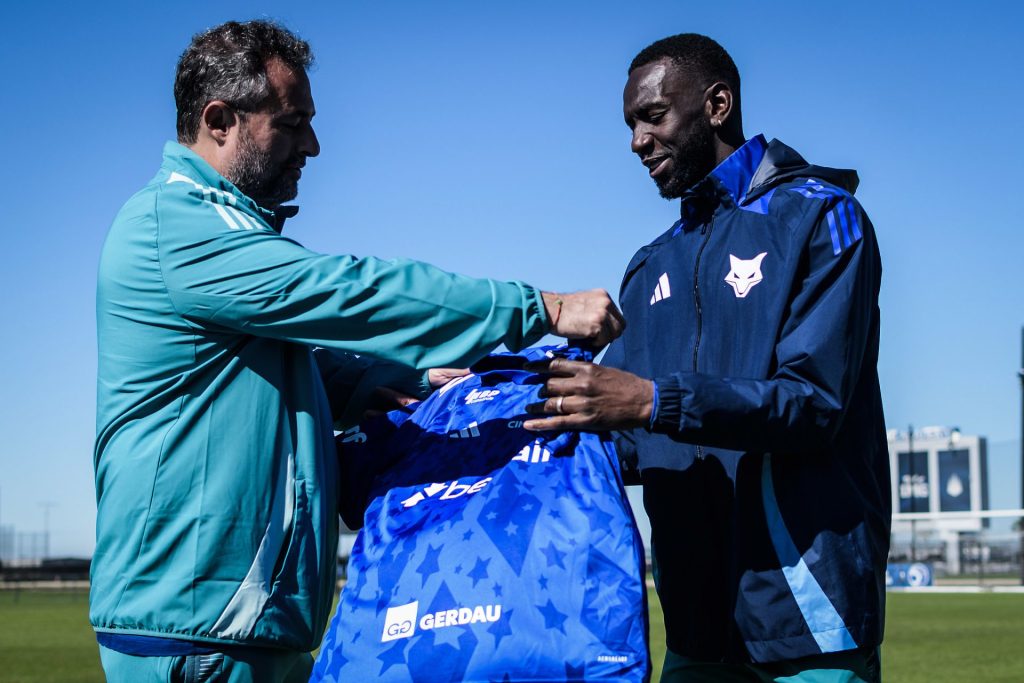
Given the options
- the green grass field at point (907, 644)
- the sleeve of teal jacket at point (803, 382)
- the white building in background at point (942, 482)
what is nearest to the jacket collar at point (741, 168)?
the sleeve of teal jacket at point (803, 382)

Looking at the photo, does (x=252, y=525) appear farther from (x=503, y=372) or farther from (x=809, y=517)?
(x=809, y=517)

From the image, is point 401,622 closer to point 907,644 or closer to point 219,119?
point 219,119

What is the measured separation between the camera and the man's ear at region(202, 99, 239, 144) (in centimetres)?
269

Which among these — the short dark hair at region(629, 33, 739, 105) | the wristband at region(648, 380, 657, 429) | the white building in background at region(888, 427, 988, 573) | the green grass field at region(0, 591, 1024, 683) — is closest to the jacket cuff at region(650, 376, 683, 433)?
the wristband at region(648, 380, 657, 429)

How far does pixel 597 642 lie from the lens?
90.4 inches

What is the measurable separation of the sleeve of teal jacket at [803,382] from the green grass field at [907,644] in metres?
8.93

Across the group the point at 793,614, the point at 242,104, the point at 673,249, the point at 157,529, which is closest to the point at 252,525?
the point at 157,529

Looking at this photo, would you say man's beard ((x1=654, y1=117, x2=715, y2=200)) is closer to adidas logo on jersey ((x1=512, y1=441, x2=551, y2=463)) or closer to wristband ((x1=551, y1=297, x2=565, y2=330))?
wristband ((x1=551, y1=297, x2=565, y2=330))

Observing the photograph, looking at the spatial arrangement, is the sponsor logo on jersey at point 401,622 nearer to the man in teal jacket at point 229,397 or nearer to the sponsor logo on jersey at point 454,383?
the man in teal jacket at point 229,397

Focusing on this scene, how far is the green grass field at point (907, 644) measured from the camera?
11.3 m

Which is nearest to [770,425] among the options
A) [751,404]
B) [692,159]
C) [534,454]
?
[751,404]

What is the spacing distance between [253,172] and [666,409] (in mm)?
1109

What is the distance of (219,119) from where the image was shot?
8.87 ft

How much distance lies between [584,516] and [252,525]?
691 mm
